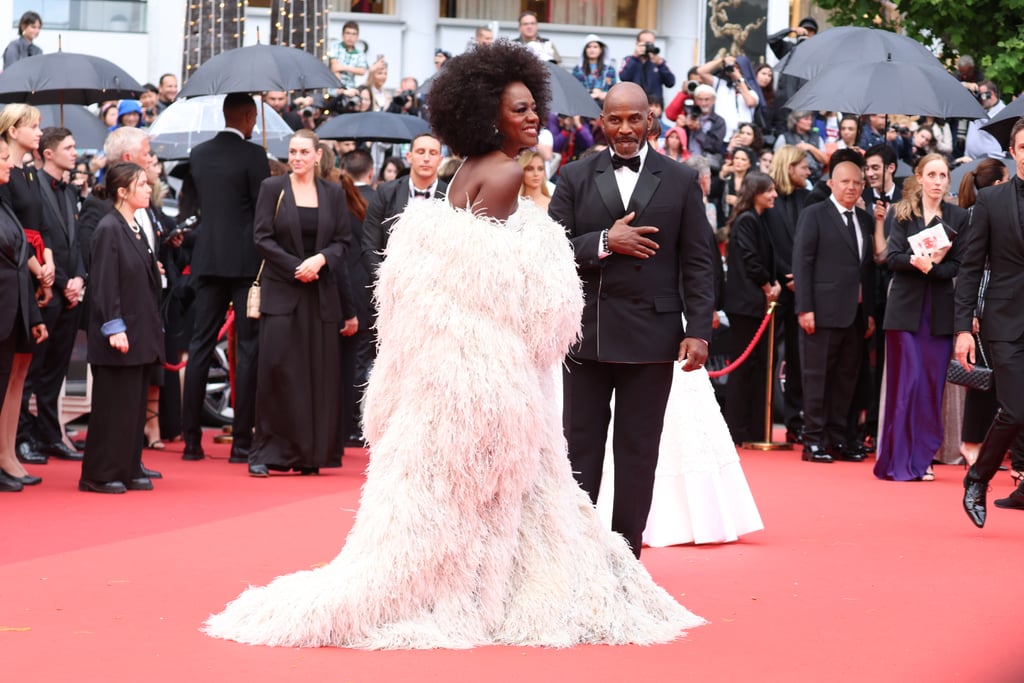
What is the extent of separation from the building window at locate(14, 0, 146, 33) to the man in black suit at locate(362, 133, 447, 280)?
17.9 m

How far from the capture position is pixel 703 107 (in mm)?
18328

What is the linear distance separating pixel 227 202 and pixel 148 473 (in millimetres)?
2094

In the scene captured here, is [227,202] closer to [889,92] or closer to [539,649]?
[889,92]

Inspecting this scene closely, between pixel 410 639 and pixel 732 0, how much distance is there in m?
25.3

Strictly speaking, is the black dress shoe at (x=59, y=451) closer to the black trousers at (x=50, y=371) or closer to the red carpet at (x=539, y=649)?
the black trousers at (x=50, y=371)

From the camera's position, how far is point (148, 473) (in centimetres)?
1026

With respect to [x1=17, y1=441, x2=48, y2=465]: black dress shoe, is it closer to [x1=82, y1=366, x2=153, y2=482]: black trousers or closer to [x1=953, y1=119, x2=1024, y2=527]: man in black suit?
[x1=82, y1=366, x2=153, y2=482]: black trousers

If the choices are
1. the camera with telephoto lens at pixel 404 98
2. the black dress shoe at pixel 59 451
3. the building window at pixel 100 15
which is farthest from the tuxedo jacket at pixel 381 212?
the building window at pixel 100 15

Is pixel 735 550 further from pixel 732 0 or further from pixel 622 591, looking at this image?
pixel 732 0

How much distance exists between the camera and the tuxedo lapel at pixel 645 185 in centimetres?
639

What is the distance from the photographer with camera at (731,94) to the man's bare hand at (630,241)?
13.4 meters

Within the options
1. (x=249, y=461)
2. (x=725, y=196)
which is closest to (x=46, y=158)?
(x=249, y=461)

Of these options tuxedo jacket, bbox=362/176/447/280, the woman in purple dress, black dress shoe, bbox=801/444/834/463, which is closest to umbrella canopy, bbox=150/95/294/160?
tuxedo jacket, bbox=362/176/447/280

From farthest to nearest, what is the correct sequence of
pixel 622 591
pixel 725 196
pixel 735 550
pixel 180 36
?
pixel 180 36 < pixel 725 196 < pixel 735 550 < pixel 622 591
